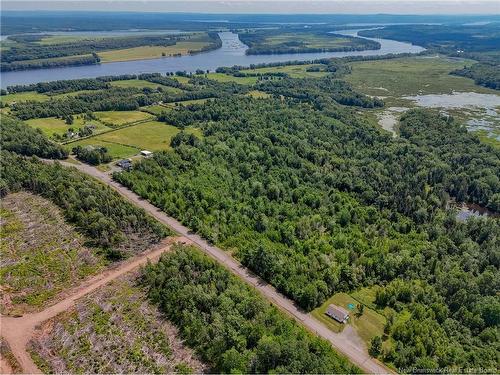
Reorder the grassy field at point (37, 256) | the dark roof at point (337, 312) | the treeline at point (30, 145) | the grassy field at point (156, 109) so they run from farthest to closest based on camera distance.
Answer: the grassy field at point (156, 109), the treeline at point (30, 145), the grassy field at point (37, 256), the dark roof at point (337, 312)

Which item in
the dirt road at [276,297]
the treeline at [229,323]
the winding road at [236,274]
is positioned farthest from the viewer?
the dirt road at [276,297]

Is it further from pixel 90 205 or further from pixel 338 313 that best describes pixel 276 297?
pixel 90 205

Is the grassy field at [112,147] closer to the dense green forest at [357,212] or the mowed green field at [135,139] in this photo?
the mowed green field at [135,139]

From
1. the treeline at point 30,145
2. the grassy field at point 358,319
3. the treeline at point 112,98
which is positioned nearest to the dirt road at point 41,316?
the grassy field at point 358,319

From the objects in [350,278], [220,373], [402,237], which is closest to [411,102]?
[402,237]

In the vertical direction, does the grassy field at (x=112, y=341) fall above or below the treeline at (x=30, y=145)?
below

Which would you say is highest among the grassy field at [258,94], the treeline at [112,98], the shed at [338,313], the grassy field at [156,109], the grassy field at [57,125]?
the treeline at [112,98]
